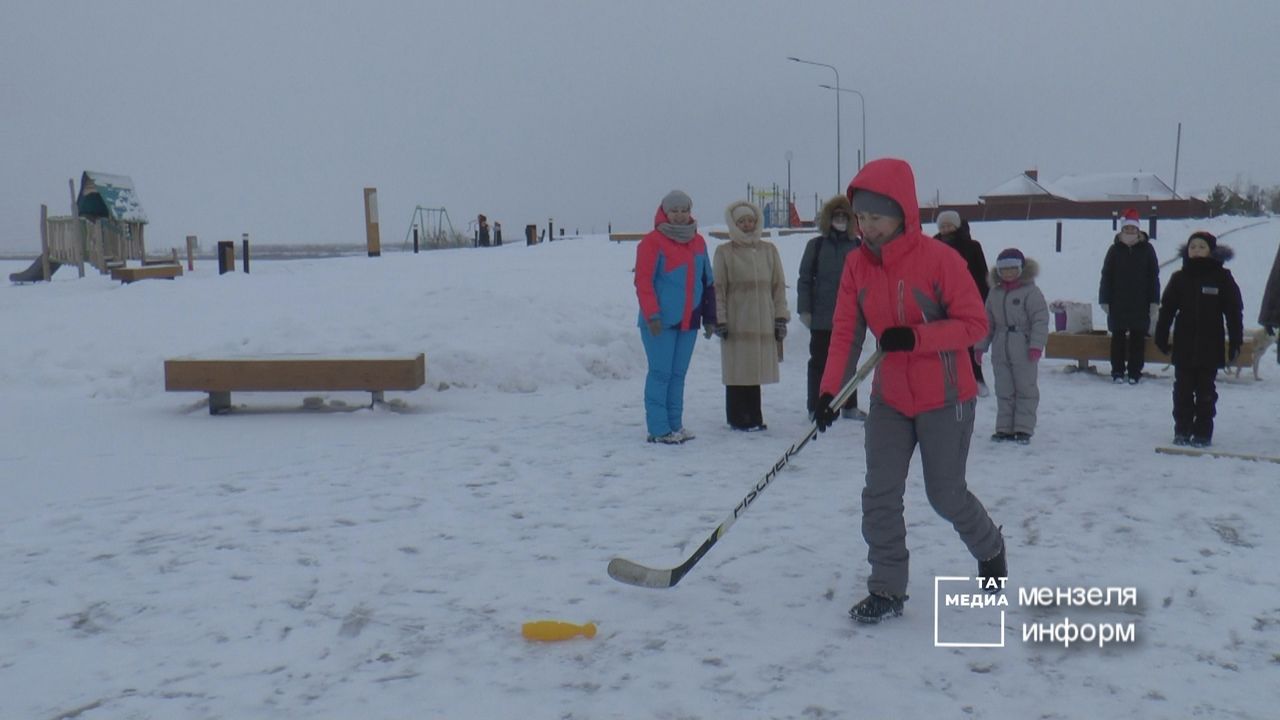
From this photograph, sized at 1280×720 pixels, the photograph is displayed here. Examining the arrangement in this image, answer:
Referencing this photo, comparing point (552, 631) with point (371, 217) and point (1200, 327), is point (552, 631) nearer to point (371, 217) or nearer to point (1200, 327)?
point (1200, 327)

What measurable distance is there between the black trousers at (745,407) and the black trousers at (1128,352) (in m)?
5.33

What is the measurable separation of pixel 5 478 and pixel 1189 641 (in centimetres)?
665

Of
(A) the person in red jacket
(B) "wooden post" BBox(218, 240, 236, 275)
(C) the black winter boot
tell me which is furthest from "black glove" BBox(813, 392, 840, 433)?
(B) "wooden post" BBox(218, 240, 236, 275)

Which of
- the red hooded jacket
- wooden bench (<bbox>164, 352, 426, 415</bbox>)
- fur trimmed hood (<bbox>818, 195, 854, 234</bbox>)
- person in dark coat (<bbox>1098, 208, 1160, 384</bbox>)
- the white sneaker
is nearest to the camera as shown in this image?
the red hooded jacket

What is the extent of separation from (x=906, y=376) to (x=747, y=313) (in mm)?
4304

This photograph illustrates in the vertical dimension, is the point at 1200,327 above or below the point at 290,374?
above

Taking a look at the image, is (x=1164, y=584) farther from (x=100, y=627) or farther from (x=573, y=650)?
(x=100, y=627)

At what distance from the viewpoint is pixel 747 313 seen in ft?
28.1

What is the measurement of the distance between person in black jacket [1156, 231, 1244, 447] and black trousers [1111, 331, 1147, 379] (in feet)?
13.4

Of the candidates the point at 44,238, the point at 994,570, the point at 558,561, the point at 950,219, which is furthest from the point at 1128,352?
the point at 44,238

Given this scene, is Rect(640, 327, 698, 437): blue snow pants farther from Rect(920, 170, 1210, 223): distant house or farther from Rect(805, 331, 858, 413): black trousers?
Rect(920, 170, 1210, 223): distant house

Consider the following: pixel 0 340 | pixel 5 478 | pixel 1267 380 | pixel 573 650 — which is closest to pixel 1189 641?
pixel 573 650

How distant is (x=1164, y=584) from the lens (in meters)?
4.67

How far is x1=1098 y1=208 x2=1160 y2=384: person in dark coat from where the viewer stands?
11875mm
